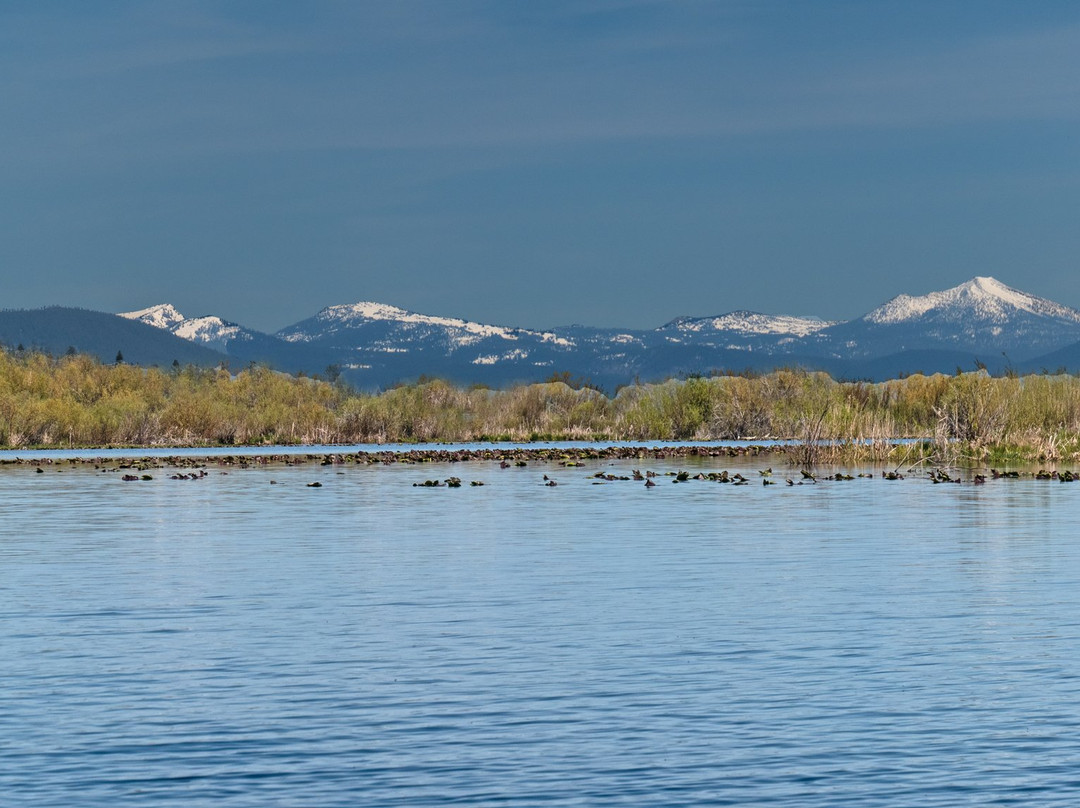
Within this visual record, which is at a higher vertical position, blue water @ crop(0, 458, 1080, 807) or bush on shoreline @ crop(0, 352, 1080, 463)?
bush on shoreline @ crop(0, 352, 1080, 463)

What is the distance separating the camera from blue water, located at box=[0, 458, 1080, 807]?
44.7 ft

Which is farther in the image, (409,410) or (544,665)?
(409,410)

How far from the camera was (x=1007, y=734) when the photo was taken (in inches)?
590

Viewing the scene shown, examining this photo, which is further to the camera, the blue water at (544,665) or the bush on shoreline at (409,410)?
the bush on shoreline at (409,410)

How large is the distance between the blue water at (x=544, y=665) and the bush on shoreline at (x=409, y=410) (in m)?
41.5

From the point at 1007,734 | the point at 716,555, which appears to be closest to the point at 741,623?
the point at 1007,734

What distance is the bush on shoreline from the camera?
85.9 metres

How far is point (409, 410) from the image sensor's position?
94.1 m

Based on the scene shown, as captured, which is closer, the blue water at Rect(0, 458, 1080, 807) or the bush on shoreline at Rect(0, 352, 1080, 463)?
the blue water at Rect(0, 458, 1080, 807)

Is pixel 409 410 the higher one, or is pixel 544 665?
pixel 409 410

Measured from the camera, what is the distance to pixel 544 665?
18.4 m

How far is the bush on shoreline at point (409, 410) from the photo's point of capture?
282ft

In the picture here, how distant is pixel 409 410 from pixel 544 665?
76027 mm

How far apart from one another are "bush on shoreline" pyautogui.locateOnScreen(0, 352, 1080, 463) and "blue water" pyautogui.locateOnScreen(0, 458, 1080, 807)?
136 feet
